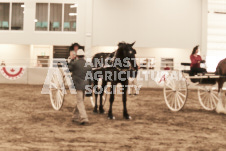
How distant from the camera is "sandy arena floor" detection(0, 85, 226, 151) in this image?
558 centimetres

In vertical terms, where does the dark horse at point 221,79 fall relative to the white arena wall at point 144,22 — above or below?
below

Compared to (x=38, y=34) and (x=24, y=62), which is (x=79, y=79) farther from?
(x=24, y=62)

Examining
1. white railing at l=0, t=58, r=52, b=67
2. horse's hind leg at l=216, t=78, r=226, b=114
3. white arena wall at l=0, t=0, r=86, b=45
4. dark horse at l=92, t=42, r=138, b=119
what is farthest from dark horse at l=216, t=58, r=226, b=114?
white railing at l=0, t=58, r=52, b=67

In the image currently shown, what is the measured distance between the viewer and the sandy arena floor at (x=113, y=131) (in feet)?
18.3

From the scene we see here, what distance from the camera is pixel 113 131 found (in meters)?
6.84

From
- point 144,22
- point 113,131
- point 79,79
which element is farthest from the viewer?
point 144,22

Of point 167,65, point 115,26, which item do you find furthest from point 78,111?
point 167,65

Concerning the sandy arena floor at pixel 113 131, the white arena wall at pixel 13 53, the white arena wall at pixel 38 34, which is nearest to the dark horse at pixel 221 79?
the sandy arena floor at pixel 113 131

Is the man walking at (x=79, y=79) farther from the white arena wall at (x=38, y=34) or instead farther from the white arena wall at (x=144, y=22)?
the white arena wall at (x=38, y=34)

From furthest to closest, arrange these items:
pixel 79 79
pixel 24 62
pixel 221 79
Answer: pixel 24 62, pixel 221 79, pixel 79 79

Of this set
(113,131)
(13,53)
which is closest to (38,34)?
(13,53)

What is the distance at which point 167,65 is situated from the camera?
26375mm

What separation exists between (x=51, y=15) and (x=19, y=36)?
124 inches

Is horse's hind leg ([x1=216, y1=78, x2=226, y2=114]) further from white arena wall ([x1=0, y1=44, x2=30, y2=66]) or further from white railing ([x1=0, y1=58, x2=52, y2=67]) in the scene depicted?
white arena wall ([x1=0, y1=44, x2=30, y2=66])
